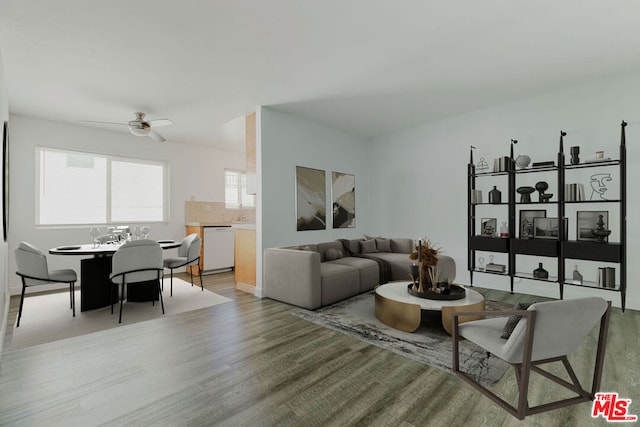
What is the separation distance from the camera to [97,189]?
554 centimetres

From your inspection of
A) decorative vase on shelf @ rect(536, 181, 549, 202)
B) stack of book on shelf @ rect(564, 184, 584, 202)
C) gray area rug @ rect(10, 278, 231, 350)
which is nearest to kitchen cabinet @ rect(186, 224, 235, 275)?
gray area rug @ rect(10, 278, 231, 350)

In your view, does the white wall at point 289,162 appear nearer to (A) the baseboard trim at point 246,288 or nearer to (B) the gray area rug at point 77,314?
(A) the baseboard trim at point 246,288

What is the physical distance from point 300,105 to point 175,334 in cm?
342

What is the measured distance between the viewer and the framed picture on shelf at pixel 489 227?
463cm

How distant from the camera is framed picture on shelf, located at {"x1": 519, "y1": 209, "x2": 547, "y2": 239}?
4314 mm

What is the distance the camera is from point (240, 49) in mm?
2988

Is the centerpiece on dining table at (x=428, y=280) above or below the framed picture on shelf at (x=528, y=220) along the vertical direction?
below

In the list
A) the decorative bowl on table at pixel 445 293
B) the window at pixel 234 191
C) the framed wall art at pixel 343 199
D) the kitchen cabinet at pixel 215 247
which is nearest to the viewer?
the decorative bowl on table at pixel 445 293

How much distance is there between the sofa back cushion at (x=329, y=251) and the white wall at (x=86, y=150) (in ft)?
11.0

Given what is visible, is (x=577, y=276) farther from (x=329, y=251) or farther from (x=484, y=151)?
(x=329, y=251)

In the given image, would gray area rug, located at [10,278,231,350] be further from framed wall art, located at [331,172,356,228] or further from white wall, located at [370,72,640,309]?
white wall, located at [370,72,640,309]

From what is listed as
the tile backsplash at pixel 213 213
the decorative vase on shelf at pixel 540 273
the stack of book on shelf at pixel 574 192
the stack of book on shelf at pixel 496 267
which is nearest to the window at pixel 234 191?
the tile backsplash at pixel 213 213

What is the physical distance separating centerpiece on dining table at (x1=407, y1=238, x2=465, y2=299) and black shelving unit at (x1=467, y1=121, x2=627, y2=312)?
148cm

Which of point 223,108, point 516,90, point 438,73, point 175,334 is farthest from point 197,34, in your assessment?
point 516,90
